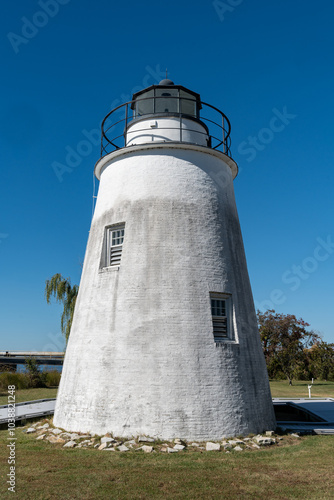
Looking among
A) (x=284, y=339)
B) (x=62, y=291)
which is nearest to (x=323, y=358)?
(x=284, y=339)

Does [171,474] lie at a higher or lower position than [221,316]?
lower

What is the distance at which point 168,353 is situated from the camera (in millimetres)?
10438

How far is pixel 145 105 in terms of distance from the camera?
13.9 meters

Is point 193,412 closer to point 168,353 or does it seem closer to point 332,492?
point 168,353

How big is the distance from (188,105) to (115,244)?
551 cm

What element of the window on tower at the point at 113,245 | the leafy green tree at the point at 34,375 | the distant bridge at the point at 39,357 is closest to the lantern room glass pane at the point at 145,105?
the window on tower at the point at 113,245

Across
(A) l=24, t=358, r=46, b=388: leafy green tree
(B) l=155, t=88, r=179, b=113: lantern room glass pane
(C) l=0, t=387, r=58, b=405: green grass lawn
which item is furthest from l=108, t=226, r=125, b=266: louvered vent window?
(A) l=24, t=358, r=46, b=388: leafy green tree

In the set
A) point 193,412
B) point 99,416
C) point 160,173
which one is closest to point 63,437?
point 99,416

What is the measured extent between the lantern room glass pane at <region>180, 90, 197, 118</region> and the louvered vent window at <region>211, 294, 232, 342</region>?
644cm

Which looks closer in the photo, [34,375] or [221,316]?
[221,316]

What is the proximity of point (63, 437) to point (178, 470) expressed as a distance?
374cm

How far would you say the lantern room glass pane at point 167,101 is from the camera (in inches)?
530

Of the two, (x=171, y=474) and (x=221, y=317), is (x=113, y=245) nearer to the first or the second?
(x=221, y=317)

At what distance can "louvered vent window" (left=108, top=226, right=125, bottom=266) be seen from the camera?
40.2 ft
